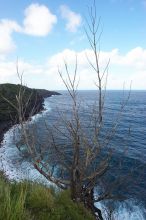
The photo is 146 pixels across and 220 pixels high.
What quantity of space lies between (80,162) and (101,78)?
9.85 feet

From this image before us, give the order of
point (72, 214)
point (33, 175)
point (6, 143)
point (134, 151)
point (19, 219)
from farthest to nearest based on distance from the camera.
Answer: point (6, 143), point (134, 151), point (33, 175), point (72, 214), point (19, 219)

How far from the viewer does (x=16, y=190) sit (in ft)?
29.0

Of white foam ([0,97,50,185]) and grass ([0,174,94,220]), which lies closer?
grass ([0,174,94,220])

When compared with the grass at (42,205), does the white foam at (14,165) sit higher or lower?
lower

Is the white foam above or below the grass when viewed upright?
below

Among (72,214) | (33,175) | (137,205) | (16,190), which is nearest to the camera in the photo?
(72,214)

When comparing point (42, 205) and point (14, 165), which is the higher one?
point (42, 205)

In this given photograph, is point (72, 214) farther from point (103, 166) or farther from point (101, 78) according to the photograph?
point (101, 78)

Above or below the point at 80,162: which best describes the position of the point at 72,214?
below

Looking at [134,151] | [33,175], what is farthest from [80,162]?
[134,151]

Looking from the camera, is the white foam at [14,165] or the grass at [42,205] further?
the white foam at [14,165]

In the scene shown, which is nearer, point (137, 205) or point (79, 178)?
point (79, 178)

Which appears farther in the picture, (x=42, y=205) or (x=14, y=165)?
(x=14, y=165)

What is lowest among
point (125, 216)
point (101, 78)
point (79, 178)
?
point (125, 216)
